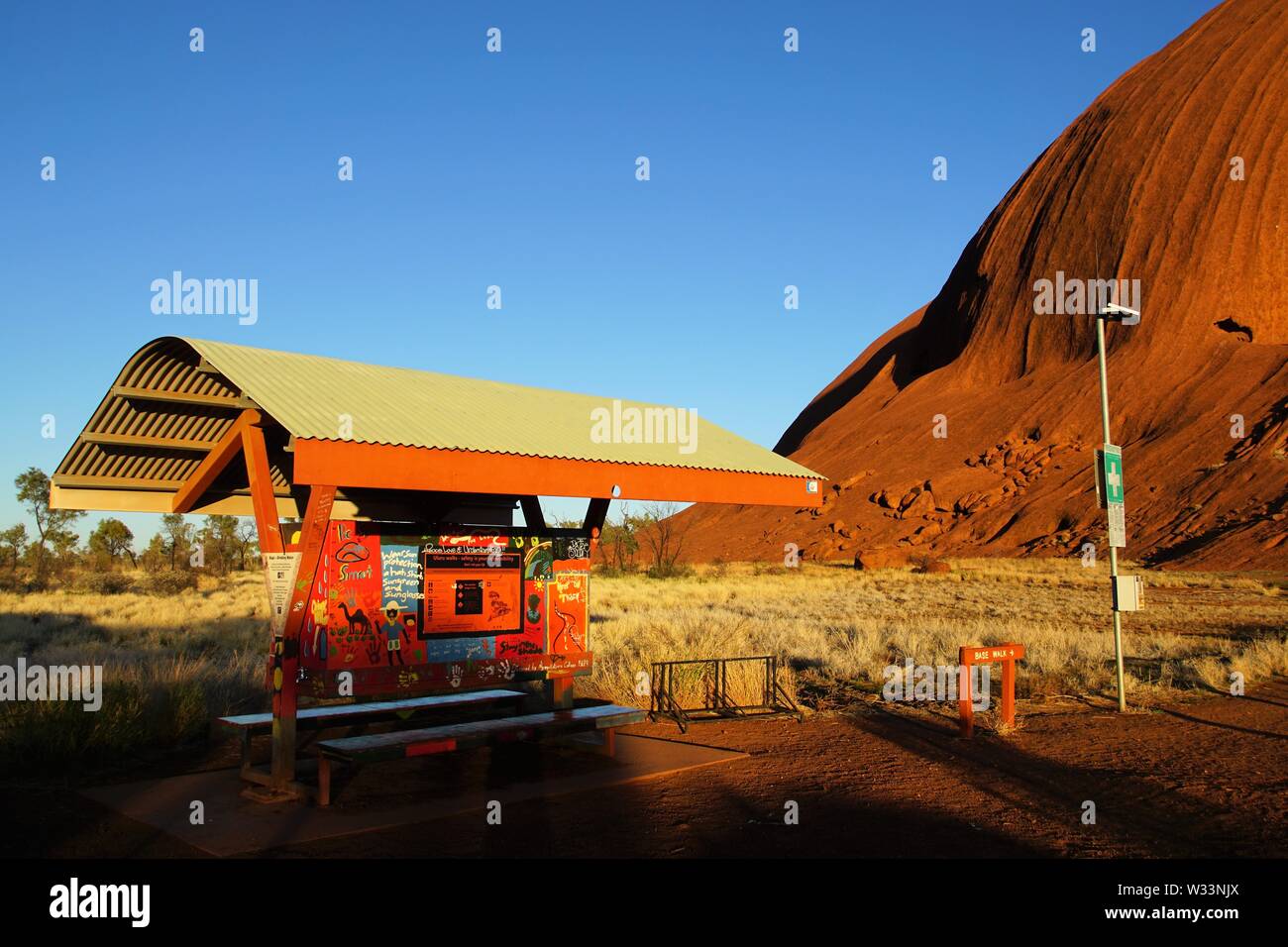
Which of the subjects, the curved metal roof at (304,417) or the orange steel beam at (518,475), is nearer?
the orange steel beam at (518,475)

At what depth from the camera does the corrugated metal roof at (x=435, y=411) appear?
7.93 metres

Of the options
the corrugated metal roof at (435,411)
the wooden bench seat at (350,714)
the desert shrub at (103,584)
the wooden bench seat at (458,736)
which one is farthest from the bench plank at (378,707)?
the desert shrub at (103,584)

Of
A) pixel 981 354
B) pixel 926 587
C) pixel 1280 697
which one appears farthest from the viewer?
pixel 981 354

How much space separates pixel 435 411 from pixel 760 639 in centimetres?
1043

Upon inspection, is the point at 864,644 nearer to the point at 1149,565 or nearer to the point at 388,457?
the point at 388,457

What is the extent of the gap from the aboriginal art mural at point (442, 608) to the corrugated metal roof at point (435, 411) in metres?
0.98

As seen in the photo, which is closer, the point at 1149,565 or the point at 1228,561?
the point at 1228,561

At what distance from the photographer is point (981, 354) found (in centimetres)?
6869

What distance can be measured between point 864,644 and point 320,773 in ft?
37.4

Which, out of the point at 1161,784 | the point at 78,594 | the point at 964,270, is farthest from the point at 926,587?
the point at 964,270

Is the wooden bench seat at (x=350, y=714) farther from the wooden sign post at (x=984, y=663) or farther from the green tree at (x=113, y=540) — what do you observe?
the green tree at (x=113, y=540)

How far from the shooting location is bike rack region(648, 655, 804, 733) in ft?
39.1

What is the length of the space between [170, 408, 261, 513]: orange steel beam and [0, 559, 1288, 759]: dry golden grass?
74.2 inches

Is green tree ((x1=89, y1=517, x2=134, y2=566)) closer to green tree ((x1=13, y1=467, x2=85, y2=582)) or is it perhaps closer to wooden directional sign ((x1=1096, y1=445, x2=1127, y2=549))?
green tree ((x1=13, y1=467, x2=85, y2=582))
